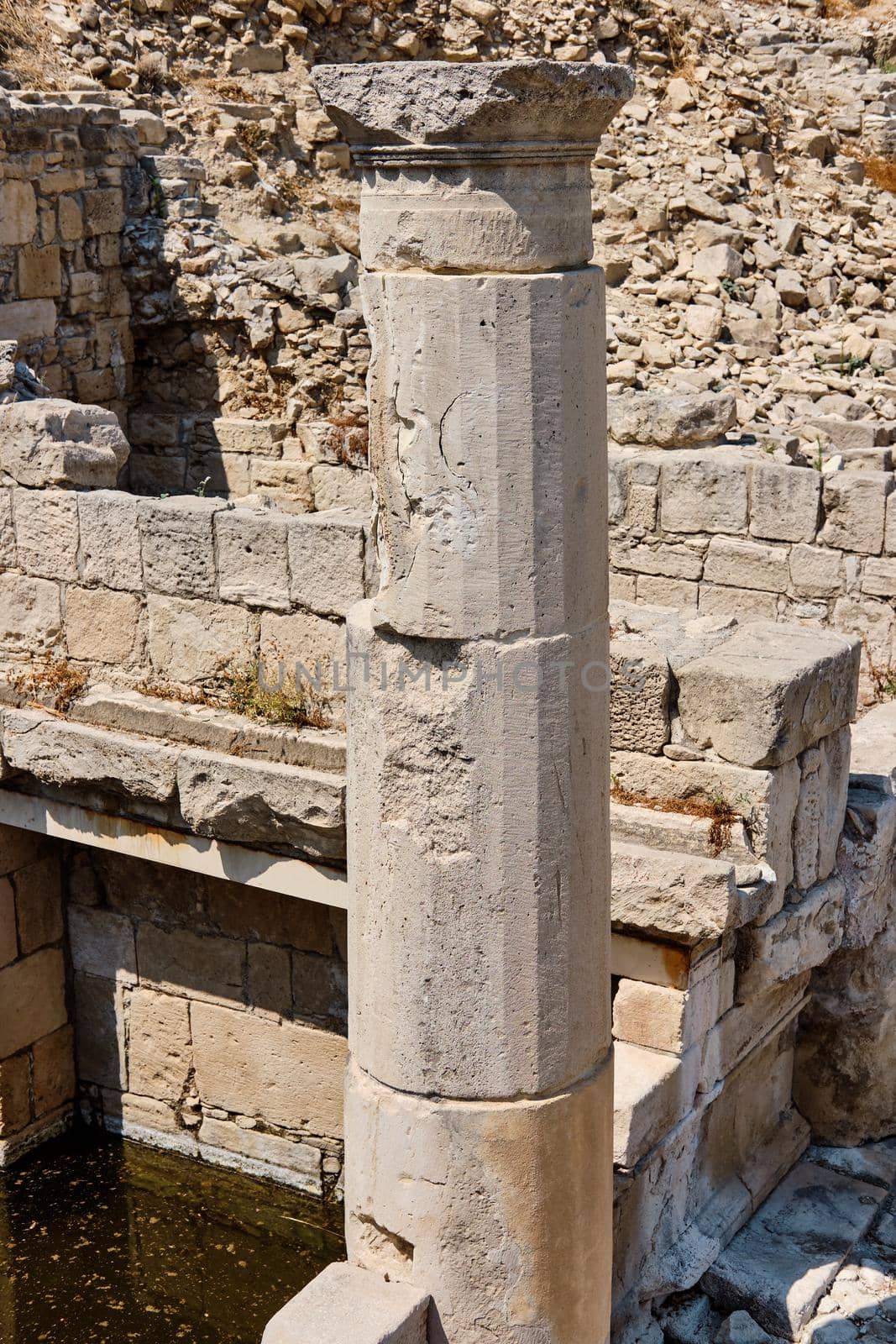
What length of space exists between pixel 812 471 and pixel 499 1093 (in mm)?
5490

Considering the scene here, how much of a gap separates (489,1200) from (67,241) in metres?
9.84

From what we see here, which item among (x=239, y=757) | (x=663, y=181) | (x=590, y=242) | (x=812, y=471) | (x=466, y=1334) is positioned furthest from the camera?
(x=663, y=181)

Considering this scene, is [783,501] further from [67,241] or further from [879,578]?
[67,241]

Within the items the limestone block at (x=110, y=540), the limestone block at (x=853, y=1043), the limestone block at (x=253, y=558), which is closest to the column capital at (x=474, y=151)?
the limestone block at (x=253, y=558)

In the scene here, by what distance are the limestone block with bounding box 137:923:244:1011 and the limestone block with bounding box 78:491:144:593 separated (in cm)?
161

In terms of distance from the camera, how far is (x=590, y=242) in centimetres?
363

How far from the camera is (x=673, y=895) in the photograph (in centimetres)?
484

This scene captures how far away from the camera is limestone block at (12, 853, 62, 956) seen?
6.89 metres

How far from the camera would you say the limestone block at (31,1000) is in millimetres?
6855

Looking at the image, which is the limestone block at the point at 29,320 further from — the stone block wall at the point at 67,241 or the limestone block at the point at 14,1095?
the limestone block at the point at 14,1095

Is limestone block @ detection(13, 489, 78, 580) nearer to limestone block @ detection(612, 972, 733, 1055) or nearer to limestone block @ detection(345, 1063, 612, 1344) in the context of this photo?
limestone block @ detection(612, 972, 733, 1055)

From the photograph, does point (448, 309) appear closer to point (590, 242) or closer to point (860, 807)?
point (590, 242)

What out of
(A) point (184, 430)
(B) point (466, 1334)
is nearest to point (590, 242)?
(B) point (466, 1334)

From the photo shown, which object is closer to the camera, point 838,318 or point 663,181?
point 838,318
